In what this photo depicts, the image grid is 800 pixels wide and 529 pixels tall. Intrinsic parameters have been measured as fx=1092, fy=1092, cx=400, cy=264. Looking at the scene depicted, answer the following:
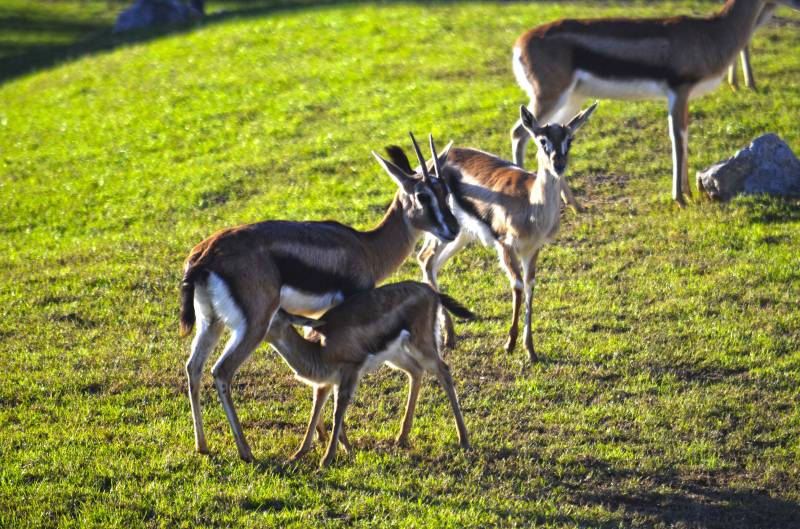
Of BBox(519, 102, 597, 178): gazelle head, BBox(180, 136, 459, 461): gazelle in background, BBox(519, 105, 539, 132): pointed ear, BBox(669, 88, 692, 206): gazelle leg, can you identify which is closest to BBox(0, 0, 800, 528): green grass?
BBox(669, 88, 692, 206): gazelle leg

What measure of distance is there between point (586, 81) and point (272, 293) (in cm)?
638

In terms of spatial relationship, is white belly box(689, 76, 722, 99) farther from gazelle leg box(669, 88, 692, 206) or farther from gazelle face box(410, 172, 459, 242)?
gazelle face box(410, 172, 459, 242)

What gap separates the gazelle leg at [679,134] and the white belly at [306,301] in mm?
5821

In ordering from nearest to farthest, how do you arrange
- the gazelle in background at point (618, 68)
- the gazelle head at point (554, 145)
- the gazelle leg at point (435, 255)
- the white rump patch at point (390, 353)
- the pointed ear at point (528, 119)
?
the white rump patch at point (390, 353) → the gazelle head at point (554, 145) → the pointed ear at point (528, 119) → the gazelle leg at point (435, 255) → the gazelle in background at point (618, 68)

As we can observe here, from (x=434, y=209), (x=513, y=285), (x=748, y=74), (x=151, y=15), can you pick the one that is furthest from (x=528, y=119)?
(x=151, y=15)

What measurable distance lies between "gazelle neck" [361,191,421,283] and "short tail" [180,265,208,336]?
1697 mm

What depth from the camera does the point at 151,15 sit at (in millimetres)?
27234

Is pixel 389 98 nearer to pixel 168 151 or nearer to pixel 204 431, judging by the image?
pixel 168 151

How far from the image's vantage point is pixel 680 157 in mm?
12859

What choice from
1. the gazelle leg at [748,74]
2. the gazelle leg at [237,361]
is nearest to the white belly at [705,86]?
the gazelle leg at [748,74]

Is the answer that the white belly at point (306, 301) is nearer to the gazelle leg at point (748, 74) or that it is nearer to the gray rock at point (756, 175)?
the gray rock at point (756, 175)

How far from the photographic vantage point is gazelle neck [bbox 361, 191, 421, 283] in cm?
904

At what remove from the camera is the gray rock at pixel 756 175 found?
12734 millimetres

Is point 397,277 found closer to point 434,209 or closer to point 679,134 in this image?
point 434,209
